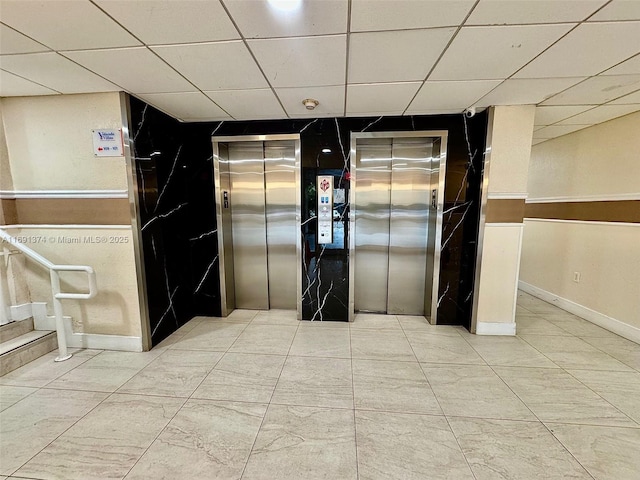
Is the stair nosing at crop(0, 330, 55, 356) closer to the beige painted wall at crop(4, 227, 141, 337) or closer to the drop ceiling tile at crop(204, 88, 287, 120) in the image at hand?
the beige painted wall at crop(4, 227, 141, 337)

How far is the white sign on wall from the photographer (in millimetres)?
2424

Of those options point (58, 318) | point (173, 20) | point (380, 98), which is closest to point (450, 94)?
point (380, 98)

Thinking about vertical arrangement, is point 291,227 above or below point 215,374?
above

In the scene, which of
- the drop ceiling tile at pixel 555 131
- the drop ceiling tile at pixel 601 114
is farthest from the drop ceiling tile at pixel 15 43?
the drop ceiling tile at pixel 555 131

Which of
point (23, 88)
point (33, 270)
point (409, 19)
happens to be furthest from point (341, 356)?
point (23, 88)

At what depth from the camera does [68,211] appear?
257cm

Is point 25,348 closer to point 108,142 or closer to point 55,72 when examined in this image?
point 108,142

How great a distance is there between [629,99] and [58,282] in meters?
5.96

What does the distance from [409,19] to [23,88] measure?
3.26 m

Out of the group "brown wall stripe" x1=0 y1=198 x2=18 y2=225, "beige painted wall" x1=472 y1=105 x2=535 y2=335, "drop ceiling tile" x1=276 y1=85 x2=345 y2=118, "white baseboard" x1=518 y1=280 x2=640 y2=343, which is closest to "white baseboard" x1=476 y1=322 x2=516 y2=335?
"beige painted wall" x1=472 y1=105 x2=535 y2=335

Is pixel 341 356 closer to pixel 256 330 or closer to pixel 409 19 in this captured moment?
pixel 256 330

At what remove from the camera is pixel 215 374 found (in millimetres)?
2305

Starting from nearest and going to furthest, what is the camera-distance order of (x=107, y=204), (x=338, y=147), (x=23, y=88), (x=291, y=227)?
(x=23, y=88), (x=107, y=204), (x=338, y=147), (x=291, y=227)

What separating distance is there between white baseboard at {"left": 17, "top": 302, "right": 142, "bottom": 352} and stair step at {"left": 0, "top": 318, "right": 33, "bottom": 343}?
0.16 feet
